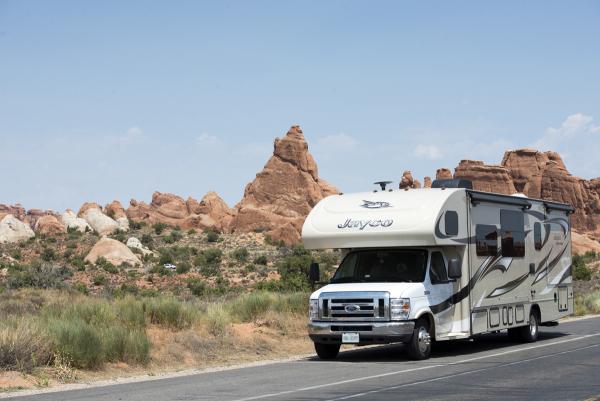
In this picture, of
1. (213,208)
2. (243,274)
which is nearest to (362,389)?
(243,274)

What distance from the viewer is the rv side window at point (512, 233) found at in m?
19.5

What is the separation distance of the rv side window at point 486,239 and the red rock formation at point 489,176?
3959 inches

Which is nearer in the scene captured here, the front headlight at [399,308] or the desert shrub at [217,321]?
the front headlight at [399,308]

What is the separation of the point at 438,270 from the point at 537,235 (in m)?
4.66

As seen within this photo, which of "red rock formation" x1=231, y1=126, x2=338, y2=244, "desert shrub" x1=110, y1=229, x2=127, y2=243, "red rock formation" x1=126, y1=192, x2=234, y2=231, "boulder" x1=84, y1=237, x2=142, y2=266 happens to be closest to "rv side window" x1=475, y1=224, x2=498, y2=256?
"boulder" x1=84, y1=237, x2=142, y2=266

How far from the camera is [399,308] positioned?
644 inches

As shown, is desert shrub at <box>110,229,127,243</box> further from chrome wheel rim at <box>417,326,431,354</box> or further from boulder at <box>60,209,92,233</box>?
chrome wheel rim at <box>417,326,431,354</box>

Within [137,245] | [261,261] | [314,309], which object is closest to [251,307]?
[314,309]

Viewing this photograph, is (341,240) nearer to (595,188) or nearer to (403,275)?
(403,275)

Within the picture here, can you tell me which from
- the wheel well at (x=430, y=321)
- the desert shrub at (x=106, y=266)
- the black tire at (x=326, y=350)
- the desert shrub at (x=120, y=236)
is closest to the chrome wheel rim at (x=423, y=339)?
the wheel well at (x=430, y=321)

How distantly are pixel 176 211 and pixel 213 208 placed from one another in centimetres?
1276

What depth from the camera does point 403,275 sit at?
17.3m

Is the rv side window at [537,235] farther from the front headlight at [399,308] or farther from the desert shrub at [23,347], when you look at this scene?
the desert shrub at [23,347]

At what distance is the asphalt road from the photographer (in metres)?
12.0
